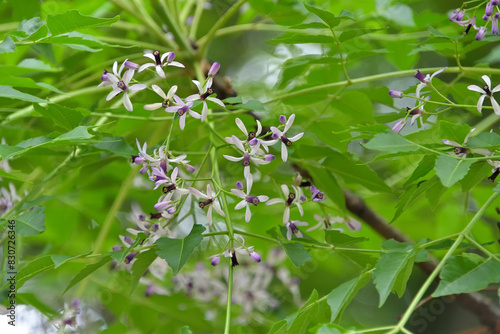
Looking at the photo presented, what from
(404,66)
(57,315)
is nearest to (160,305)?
(57,315)

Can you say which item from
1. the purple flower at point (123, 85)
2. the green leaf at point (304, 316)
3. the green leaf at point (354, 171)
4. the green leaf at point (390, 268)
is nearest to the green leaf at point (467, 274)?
the green leaf at point (390, 268)

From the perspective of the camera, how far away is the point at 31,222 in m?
0.68

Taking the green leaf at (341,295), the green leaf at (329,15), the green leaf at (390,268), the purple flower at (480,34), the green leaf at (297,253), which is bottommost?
the green leaf at (341,295)

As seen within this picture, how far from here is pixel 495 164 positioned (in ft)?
2.02

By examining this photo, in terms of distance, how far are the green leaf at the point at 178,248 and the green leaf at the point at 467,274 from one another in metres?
0.26

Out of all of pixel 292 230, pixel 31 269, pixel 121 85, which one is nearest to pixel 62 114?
pixel 121 85

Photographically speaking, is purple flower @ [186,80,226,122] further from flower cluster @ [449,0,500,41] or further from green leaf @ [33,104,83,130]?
flower cluster @ [449,0,500,41]

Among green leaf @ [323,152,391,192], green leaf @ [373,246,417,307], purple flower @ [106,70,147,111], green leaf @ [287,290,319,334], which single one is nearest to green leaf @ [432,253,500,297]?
green leaf @ [373,246,417,307]

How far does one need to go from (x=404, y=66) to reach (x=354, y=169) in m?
0.34

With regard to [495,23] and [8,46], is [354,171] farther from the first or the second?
[8,46]

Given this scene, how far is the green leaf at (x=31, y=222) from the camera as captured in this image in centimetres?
67

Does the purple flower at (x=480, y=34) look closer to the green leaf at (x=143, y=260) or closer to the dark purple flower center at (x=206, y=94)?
the dark purple flower center at (x=206, y=94)

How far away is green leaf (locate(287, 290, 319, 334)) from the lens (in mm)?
610

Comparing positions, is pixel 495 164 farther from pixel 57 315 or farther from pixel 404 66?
pixel 57 315
